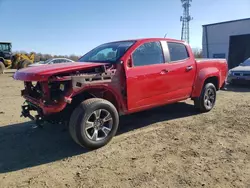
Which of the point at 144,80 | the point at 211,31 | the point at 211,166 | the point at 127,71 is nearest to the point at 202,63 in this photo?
the point at 144,80

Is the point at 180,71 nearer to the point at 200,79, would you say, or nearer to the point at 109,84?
the point at 200,79

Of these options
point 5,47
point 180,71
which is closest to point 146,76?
point 180,71

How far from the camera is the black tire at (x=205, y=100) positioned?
20.9 ft

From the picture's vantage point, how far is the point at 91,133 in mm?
4238

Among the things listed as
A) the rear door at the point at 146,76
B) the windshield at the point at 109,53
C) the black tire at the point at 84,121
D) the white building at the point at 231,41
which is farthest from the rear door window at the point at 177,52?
the white building at the point at 231,41

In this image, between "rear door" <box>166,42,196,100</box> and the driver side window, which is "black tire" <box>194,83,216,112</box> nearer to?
"rear door" <box>166,42,196,100</box>

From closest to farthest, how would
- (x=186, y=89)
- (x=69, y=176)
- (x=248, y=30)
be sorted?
(x=69, y=176) → (x=186, y=89) → (x=248, y=30)

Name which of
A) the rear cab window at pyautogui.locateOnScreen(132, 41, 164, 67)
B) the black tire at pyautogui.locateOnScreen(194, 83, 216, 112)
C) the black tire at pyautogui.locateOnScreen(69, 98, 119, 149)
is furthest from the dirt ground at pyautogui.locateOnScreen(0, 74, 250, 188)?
the rear cab window at pyautogui.locateOnScreen(132, 41, 164, 67)

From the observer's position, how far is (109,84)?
442cm

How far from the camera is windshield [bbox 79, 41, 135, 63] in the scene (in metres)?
4.78

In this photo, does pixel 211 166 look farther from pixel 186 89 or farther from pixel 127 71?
pixel 186 89

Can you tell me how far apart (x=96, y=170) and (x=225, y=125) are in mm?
3286

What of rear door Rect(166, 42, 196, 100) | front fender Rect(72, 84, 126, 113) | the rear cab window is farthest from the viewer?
rear door Rect(166, 42, 196, 100)

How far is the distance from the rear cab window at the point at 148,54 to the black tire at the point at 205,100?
70.0 inches
